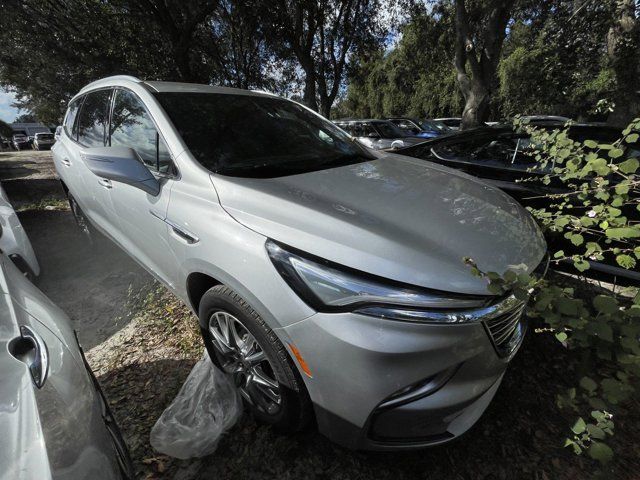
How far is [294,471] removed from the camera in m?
1.55

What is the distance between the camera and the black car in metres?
2.54

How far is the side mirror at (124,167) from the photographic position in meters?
1.75

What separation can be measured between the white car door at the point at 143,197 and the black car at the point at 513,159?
2502 mm

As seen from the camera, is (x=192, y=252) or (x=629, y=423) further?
(x=629, y=423)

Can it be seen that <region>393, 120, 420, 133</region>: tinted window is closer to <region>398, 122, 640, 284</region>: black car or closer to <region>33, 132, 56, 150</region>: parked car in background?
<region>398, 122, 640, 284</region>: black car

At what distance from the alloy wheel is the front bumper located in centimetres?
Result: 35

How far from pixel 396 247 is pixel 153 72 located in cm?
1426

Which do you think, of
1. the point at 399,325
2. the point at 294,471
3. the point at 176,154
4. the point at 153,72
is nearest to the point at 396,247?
the point at 399,325

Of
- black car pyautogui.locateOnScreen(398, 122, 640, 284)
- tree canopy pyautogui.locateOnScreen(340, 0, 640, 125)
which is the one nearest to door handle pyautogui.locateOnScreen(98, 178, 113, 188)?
black car pyautogui.locateOnScreen(398, 122, 640, 284)

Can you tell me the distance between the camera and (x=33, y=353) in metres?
0.95

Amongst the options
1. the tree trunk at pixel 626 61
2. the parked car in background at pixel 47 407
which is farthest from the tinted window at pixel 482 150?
the tree trunk at pixel 626 61

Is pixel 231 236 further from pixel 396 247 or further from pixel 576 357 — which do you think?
pixel 576 357

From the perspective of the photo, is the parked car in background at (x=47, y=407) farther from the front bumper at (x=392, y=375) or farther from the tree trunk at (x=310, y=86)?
the tree trunk at (x=310, y=86)

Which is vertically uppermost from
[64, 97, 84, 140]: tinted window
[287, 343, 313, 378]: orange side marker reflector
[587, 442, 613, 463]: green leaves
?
[64, 97, 84, 140]: tinted window
